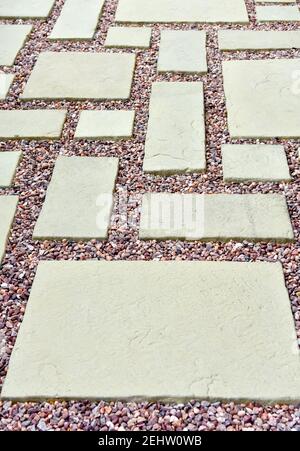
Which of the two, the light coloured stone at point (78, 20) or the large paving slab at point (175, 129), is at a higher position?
the light coloured stone at point (78, 20)

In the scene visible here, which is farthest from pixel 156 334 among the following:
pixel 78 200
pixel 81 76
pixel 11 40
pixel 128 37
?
pixel 11 40

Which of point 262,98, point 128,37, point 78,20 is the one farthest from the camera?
point 78,20

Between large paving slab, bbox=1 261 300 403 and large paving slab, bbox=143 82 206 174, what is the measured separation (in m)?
0.76

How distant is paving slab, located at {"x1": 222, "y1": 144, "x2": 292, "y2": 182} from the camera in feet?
9.86

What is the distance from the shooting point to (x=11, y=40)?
4.36 metres

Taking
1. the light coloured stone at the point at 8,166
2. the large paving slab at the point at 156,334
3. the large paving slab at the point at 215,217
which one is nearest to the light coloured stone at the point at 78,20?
the light coloured stone at the point at 8,166

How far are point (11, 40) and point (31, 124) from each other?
1.23m

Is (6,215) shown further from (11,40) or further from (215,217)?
(11,40)

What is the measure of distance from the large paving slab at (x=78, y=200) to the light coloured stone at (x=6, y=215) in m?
0.14

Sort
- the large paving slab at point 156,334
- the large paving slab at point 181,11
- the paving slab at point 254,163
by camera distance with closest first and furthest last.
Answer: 1. the large paving slab at point 156,334
2. the paving slab at point 254,163
3. the large paving slab at point 181,11

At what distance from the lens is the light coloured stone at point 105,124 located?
334cm

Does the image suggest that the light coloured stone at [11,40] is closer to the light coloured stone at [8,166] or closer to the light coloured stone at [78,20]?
the light coloured stone at [78,20]

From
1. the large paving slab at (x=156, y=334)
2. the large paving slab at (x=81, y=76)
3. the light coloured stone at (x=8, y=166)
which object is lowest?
the large paving slab at (x=156, y=334)

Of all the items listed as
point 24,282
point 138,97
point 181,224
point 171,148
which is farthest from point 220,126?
point 24,282
